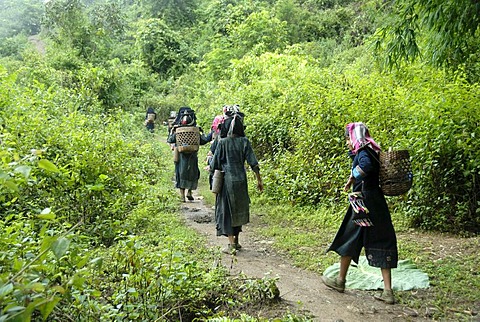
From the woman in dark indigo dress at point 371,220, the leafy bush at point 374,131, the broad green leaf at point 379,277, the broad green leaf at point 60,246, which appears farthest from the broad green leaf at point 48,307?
the leafy bush at point 374,131

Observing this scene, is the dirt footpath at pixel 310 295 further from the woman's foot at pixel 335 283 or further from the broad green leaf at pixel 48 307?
the broad green leaf at pixel 48 307

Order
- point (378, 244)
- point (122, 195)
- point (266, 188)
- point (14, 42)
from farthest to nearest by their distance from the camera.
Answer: point (14, 42)
point (266, 188)
point (122, 195)
point (378, 244)

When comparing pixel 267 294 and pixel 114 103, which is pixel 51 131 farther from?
pixel 114 103

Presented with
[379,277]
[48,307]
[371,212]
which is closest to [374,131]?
[379,277]

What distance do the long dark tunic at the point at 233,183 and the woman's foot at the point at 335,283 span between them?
6.07 feet

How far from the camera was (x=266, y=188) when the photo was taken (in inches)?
410

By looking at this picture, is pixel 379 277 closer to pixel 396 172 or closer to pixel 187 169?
pixel 396 172

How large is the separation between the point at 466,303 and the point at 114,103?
1662 centimetres

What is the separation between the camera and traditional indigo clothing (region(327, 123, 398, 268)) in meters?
4.86

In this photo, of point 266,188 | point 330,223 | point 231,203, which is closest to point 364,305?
point 231,203

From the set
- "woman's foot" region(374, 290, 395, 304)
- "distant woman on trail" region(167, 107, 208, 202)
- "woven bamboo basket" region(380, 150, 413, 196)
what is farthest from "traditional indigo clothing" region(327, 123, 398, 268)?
"distant woman on trail" region(167, 107, 208, 202)

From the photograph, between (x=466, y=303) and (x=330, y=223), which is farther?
(x=330, y=223)

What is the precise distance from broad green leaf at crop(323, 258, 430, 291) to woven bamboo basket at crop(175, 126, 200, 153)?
209 inches

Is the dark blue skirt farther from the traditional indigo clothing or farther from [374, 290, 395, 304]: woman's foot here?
[374, 290, 395, 304]: woman's foot
